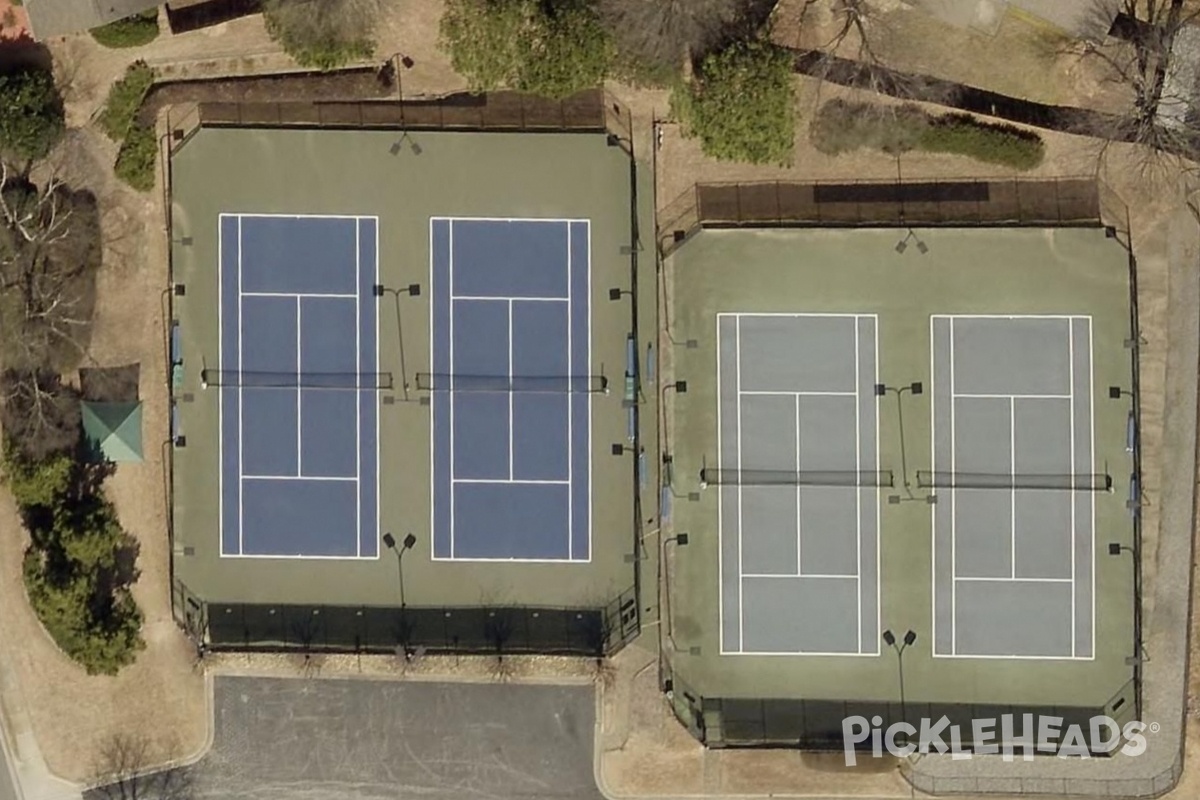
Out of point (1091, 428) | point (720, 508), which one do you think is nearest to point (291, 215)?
point (720, 508)

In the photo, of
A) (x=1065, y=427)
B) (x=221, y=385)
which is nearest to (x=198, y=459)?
(x=221, y=385)

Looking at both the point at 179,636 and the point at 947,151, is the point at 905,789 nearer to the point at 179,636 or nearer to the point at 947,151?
the point at 947,151

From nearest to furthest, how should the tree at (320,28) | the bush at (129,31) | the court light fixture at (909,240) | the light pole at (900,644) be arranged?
the tree at (320,28)
the bush at (129,31)
the court light fixture at (909,240)
the light pole at (900,644)

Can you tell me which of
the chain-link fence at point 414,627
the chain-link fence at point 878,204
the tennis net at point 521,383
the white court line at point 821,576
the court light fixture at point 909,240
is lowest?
the chain-link fence at point 414,627

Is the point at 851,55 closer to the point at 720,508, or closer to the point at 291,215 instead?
the point at 720,508

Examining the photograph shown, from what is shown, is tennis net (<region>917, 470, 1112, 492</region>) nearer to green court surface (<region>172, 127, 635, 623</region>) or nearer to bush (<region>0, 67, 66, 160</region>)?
green court surface (<region>172, 127, 635, 623</region>)

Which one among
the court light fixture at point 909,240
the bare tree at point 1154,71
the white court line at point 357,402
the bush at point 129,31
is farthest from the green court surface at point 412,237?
the bare tree at point 1154,71

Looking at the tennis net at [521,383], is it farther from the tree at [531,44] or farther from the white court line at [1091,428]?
the white court line at [1091,428]
